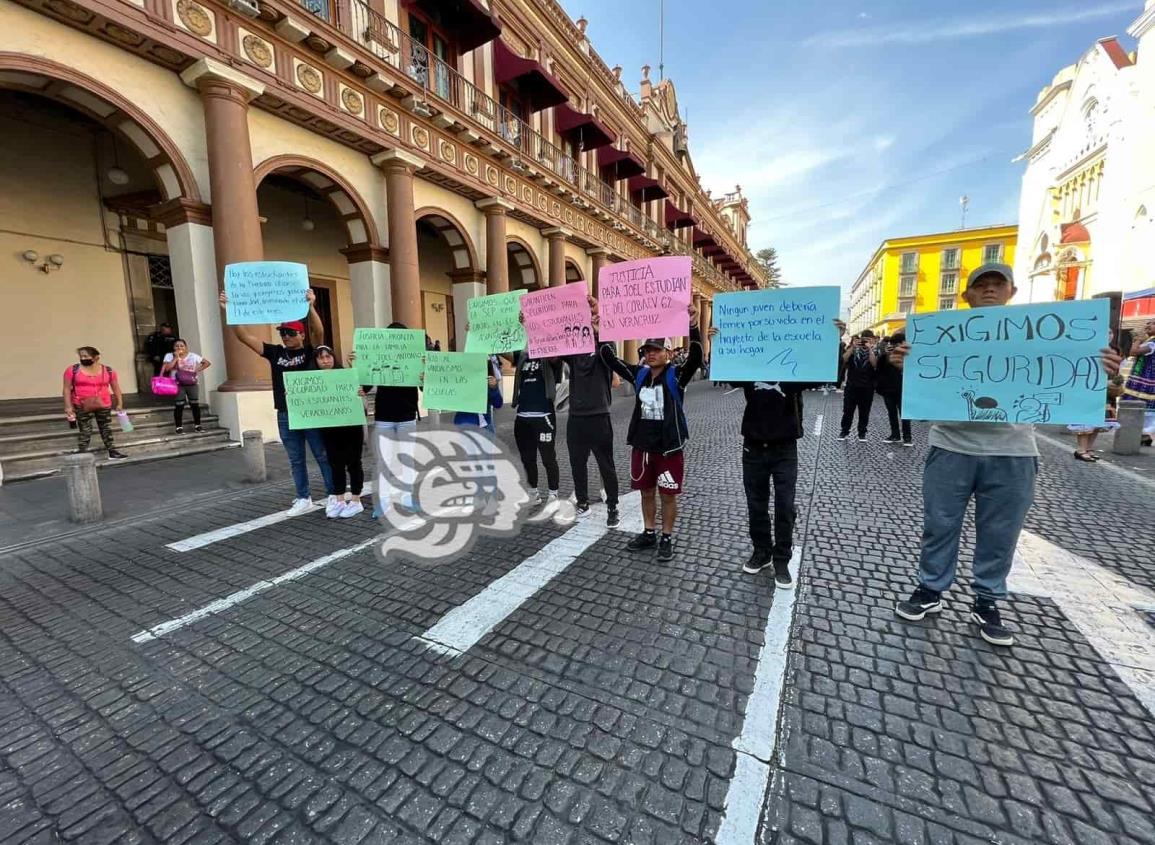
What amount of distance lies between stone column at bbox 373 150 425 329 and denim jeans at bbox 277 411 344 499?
6.78m

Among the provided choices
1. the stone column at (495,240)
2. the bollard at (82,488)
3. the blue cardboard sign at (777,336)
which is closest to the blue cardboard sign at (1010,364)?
the blue cardboard sign at (777,336)

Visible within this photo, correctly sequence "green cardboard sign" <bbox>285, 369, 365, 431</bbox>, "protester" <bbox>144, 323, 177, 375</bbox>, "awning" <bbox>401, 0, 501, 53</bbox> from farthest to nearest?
"awning" <bbox>401, 0, 501, 53</bbox> < "protester" <bbox>144, 323, 177, 375</bbox> < "green cardboard sign" <bbox>285, 369, 365, 431</bbox>

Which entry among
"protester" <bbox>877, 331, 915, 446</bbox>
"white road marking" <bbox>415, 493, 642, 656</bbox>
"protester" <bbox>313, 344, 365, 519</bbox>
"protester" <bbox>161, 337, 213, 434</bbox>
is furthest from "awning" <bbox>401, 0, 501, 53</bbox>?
"white road marking" <bbox>415, 493, 642, 656</bbox>

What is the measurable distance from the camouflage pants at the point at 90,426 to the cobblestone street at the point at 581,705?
3896mm

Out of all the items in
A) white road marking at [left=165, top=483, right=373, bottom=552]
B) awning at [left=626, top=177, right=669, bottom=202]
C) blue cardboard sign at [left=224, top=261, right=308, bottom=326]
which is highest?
awning at [left=626, top=177, right=669, bottom=202]

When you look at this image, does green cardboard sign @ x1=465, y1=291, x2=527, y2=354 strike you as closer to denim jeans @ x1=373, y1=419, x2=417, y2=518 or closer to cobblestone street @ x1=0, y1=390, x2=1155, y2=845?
denim jeans @ x1=373, y1=419, x2=417, y2=518

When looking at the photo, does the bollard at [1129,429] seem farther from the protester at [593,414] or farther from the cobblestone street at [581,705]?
the protester at [593,414]

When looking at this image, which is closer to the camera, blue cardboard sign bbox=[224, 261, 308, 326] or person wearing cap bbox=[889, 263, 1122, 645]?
person wearing cap bbox=[889, 263, 1122, 645]

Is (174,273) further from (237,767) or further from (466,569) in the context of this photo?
(237,767)

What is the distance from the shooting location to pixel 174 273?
8734 millimetres

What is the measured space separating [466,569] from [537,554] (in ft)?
1.97

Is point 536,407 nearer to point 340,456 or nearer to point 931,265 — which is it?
point 340,456

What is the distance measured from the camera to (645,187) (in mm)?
25094

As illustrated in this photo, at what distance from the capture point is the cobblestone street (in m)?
1.77
